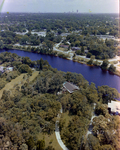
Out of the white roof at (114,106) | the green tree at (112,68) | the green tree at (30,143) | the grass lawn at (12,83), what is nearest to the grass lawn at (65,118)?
the green tree at (30,143)

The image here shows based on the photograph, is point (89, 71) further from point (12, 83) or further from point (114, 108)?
point (12, 83)

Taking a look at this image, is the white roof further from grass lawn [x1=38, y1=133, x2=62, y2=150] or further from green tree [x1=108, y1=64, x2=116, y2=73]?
green tree [x1=108, y1=64, x2=116, y2=73]

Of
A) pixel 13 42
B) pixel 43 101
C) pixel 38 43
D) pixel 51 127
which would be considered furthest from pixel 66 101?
pixel 13 42

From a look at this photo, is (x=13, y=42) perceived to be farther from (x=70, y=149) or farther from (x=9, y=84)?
(x=70, y=149)

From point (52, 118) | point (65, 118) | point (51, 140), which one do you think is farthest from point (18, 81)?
point (51, 140)

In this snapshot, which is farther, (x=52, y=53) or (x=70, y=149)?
(x=52, y=53)

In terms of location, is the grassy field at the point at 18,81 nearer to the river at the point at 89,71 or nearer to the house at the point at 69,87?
the house at the point at 69,87

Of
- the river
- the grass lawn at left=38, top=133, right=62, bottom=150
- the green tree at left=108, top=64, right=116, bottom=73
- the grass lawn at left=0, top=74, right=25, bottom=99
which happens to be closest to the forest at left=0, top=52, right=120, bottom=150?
the grass lawn at left=38, top=133, right=62, bottom=150

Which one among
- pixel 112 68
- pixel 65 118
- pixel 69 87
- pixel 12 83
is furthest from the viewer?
pixel 112 68
